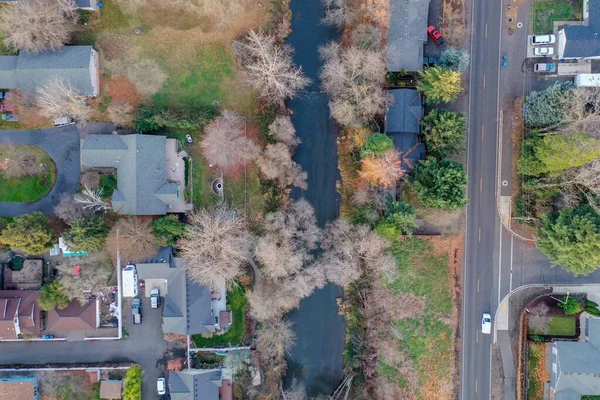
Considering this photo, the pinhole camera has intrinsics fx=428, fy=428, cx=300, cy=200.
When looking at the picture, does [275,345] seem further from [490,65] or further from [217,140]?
[490,65]

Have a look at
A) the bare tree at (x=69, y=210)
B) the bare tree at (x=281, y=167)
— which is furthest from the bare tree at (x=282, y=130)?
the bare tree at (x=69, y=210)

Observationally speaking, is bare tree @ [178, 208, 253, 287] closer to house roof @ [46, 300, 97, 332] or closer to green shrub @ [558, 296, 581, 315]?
house roof @ [46, 300, 97, 332]

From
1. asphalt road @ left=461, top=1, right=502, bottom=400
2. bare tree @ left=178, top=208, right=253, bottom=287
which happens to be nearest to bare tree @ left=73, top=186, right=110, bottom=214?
bare tree @ left=178, top=208, right=253, bottom=287

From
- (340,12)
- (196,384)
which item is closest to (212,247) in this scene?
(196,384)

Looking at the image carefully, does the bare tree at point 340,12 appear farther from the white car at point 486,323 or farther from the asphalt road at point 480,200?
the white car at point 486,323

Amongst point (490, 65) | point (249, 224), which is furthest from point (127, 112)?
point (490, 65)

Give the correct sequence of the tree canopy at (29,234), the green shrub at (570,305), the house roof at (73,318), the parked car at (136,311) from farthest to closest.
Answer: the parked car at (136,311) < the green shrub at (570,305) < the house roof at (73,318) < the tree canopy at (29,234)

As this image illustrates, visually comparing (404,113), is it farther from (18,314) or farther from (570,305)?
(18,314)
